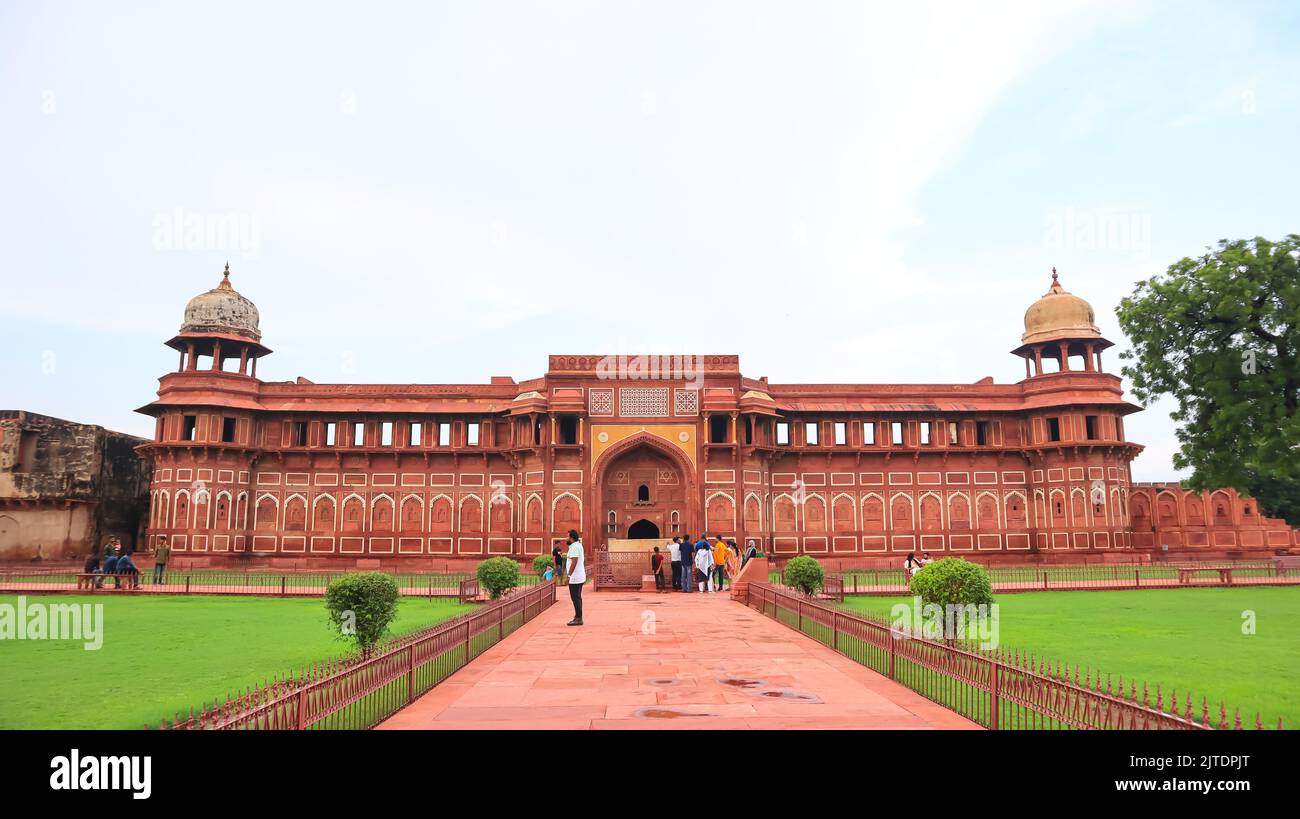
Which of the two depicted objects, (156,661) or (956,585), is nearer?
(156,661)

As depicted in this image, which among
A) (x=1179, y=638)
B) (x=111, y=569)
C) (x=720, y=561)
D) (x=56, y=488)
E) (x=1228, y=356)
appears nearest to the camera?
Answer: (x=1179, y=638)

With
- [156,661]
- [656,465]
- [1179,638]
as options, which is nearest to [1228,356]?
[1179,638]

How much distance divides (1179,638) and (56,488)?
3862 cm

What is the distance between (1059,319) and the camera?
3412 cm

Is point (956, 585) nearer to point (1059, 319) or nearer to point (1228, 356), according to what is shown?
point (1228, 356)

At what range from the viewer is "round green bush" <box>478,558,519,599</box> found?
17.4 meters

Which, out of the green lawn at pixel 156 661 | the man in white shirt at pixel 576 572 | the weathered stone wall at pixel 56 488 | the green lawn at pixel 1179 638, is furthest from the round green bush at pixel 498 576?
the weathered stone wall at pixel 56 488

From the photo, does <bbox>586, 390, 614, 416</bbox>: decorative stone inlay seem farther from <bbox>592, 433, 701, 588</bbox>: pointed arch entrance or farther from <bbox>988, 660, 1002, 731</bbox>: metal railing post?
<bbox>988, 660, 1002, 731</bbox>: metal railing post

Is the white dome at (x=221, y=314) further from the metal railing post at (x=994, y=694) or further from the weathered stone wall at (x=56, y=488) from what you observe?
the metal railing post at (x=994, y=694)

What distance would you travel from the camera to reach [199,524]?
3047 cm

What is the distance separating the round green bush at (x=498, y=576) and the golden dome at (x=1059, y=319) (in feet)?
86.8
